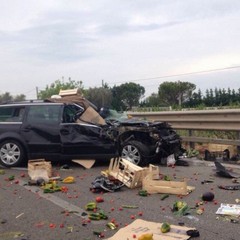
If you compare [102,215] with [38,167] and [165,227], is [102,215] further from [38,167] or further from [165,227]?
[38,167]

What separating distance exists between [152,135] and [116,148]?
905 millimetres

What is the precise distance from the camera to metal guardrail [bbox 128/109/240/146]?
36.1 ft

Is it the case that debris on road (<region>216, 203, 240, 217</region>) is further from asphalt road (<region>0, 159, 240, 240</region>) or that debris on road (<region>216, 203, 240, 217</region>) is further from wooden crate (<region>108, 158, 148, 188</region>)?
wooden crate (<region>108, 158, 148, 188</region>)

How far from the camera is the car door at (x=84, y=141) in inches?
424

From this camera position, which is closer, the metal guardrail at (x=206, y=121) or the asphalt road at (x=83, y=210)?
the asphalt road at (x=83, y=210)

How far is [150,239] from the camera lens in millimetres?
5172

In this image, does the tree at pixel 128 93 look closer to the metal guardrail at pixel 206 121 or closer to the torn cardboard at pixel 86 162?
the metal guardrail at pixel 206 121

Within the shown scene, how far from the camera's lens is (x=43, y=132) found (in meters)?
10.9

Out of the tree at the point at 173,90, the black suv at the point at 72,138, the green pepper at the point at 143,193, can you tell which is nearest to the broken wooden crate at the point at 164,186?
the green pepper at the point at 143,193

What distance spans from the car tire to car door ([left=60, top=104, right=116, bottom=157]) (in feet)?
0.93

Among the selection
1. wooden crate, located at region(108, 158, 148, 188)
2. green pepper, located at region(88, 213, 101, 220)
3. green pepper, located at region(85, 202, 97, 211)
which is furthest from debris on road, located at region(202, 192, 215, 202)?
green pepper, located at region(88, 213, 101, 220)

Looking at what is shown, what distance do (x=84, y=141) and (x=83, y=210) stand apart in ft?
13.5

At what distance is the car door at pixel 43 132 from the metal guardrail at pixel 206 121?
147 inches

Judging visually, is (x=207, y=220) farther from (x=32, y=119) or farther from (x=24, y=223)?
(x=32, y=119)
